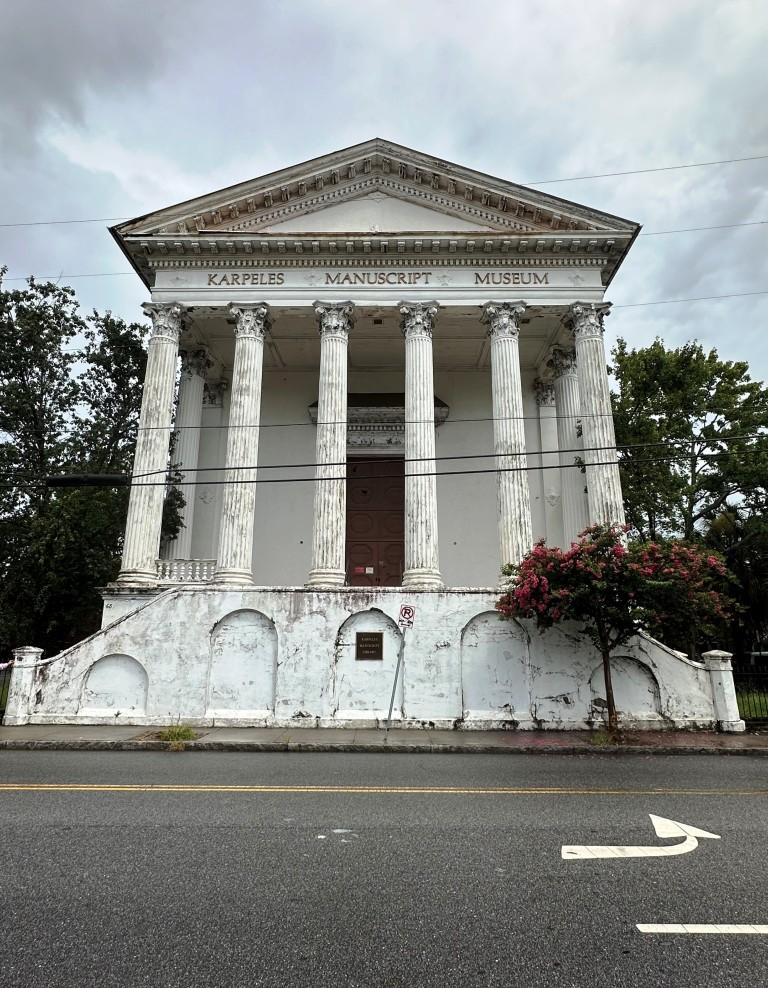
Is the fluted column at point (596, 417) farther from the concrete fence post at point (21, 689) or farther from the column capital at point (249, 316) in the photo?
the concrete fence post at point (21, 689)

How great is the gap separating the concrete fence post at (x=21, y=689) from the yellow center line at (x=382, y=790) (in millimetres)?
6698

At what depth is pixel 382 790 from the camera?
7.76 m

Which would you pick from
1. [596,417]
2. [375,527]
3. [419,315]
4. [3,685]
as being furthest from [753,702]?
[3,685]

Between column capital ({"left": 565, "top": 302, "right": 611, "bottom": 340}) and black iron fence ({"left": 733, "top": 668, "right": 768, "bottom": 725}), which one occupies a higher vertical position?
column capital ({"left": 565, "top": 302, "right": 611, "bottom": 340})

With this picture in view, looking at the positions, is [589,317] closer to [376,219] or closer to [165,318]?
[376,219]

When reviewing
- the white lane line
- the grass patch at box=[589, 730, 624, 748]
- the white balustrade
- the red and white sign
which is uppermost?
the white balustrade

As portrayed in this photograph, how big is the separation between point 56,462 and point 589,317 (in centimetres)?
2049

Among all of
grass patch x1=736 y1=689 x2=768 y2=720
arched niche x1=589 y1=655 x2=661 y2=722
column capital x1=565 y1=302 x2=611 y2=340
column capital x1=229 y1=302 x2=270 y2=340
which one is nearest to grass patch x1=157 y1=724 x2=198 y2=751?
arched niche x1=589 y1=655 x2=661 y2=722

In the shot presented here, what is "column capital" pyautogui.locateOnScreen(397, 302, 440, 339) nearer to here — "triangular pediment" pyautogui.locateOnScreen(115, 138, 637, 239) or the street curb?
"triangular pediment" pyautogui.locateOnScreen(115, 138, 637, 239)

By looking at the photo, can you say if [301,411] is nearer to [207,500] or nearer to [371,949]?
[207,500]

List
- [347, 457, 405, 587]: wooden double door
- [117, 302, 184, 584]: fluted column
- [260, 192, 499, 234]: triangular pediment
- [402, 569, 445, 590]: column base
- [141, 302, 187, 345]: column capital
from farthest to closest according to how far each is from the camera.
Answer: [347, 457, 405, 587]: wooden double door, [260, 192, 499, 234]: triangular pediment, [141, 302, 187, 345]: column capital, [117, 302, 184, 584]: fluted column, [402, 569, 445, 590]: column base

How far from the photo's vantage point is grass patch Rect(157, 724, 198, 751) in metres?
11.5

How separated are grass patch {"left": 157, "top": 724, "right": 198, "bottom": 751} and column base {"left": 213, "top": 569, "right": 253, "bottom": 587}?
4237 millimetres

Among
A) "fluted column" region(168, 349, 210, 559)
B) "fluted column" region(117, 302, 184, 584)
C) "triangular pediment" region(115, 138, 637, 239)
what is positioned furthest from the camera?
"fluted column" region(168, 349, 210, 559)
